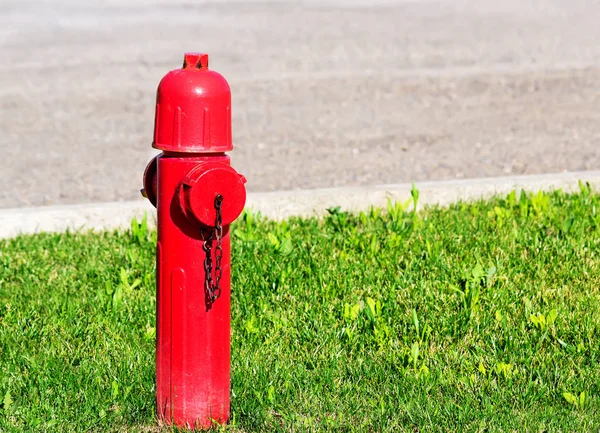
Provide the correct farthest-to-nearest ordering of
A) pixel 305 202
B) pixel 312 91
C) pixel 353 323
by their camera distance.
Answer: pixel 312 91, pixel 305 202, pixel 353 323

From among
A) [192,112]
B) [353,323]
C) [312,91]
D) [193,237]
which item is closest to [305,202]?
[353,323]

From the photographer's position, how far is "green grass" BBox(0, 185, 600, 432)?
3057 mm

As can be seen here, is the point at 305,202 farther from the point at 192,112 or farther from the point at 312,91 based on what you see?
the point at 312,91

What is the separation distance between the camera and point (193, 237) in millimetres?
2791

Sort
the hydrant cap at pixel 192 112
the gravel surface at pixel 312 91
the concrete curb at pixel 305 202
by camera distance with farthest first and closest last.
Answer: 1. the gravel surface at pixel 312 91
2. the concrete curb at pixel 305 202
3. the hydrant cap at pixel 192 112

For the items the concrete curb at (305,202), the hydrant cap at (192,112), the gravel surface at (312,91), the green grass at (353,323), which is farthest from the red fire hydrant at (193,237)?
the gravel surface at (312,91)

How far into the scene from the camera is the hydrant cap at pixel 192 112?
269cm

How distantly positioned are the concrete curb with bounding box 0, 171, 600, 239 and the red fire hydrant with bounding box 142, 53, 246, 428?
6.58 ft

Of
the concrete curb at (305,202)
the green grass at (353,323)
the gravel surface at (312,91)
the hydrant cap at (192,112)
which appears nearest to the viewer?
the hydrant cap at (192,112)

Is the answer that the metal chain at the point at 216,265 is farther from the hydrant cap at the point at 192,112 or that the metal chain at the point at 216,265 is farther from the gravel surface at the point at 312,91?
the gravel surface at the point at 312,91

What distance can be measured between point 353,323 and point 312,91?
15.6ft

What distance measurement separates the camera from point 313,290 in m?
4.02

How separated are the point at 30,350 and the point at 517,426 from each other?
1.76 meters

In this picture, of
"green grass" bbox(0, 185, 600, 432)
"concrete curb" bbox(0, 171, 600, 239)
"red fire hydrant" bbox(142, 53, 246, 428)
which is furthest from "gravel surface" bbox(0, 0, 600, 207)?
"red fire hydrant" bbox(142, 53, 246, 428)
